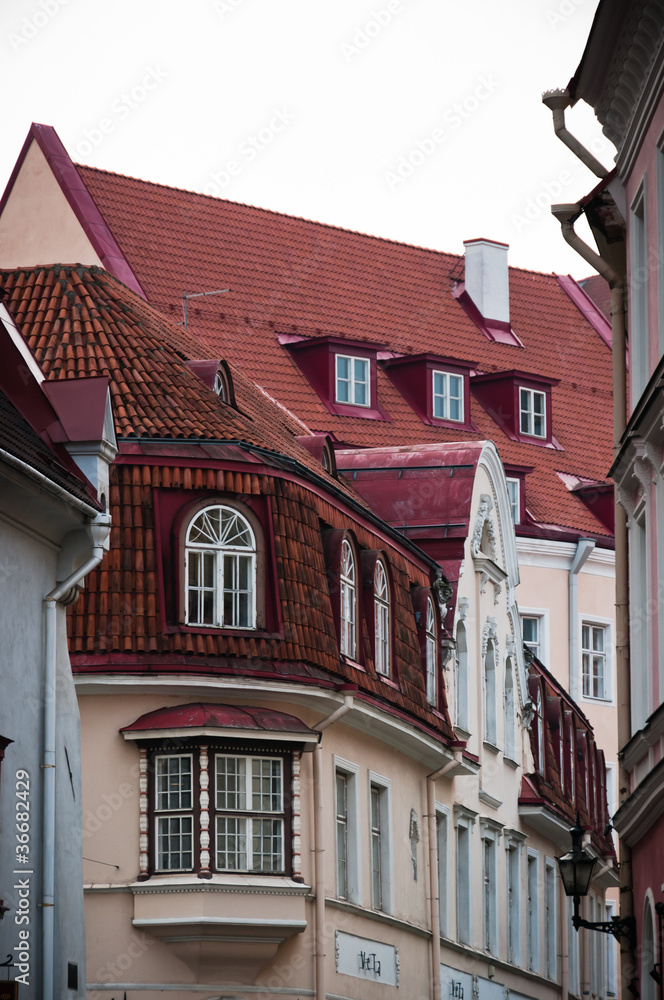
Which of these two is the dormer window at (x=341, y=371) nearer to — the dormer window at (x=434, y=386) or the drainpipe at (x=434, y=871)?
the dormer window at (x=434, y=386)

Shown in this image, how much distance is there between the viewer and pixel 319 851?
24750 millimetres

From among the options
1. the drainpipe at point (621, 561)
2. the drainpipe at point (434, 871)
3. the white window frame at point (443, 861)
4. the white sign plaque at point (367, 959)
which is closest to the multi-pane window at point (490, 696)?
the white window frame at point (443, 861)

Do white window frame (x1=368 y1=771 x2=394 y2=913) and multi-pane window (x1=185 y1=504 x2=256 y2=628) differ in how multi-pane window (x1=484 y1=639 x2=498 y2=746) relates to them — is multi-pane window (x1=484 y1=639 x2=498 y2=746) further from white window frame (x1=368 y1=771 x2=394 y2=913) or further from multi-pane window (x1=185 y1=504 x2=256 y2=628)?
multi-pane window (x1=185 y1=504 x2=256 y2=628)

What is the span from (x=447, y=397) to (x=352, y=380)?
274cm

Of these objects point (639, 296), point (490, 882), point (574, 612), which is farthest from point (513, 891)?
point (639, 296)

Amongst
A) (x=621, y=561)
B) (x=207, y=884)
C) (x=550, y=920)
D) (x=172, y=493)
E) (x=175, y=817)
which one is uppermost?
(x=172, y=493)

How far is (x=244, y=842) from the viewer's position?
945 inches

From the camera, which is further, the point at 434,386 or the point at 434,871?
the point at 434,386

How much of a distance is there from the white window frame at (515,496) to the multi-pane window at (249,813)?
74.1 feet

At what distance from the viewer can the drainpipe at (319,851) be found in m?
24.3

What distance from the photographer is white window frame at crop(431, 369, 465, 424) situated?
47.8 m

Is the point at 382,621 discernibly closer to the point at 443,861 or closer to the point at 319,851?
the point at 319,851

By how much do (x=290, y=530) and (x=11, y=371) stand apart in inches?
243

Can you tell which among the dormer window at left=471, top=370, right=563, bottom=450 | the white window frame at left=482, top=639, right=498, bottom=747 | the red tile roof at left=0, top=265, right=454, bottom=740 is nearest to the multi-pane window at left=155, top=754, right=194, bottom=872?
the red tile roof at left=0, top=265, right=454, bottom=740
